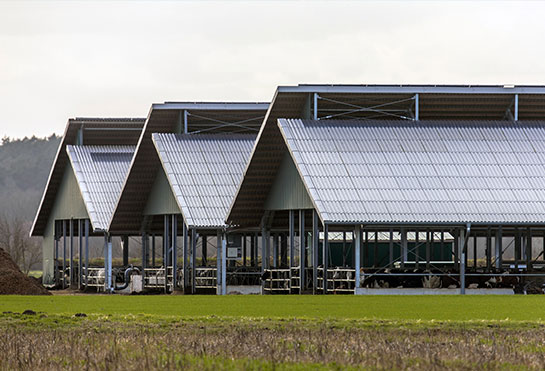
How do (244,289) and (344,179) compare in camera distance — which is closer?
(344,179)

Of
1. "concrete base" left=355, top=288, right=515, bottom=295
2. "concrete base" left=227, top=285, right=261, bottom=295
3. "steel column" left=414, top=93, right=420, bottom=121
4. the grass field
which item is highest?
"steel column" left=414, top=93, right=420, bottom=121

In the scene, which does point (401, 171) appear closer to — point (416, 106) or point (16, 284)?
point (416, 106)

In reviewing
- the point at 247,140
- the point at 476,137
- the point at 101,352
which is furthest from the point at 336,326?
the point at 247,140

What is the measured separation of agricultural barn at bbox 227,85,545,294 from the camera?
4034 centimetres

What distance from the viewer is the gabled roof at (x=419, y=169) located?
132ft

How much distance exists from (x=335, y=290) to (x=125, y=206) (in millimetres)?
15424

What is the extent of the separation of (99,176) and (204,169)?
32.3ft

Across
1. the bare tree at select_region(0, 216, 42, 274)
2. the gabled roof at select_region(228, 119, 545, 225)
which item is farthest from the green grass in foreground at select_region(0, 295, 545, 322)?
the bare tree at select_region(0, 216, 42, 274)

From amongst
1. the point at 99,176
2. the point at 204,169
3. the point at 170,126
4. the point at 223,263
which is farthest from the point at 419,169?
the point at 99,176

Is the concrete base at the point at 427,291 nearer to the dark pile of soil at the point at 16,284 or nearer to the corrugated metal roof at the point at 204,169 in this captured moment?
the corrugated metal roof at the point at 204,169

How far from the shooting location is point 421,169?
42094mm

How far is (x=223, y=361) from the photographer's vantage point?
1528cm

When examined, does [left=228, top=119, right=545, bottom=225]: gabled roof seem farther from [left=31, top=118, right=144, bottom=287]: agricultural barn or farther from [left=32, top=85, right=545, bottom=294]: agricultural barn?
[left=31, top=118, right=144, bottom=287]: agricultural barn

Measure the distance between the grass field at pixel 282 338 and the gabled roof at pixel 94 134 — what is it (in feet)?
96.2
